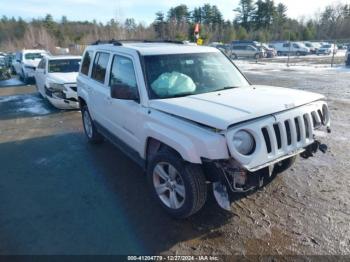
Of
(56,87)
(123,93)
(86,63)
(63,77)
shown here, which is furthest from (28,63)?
(123,93)

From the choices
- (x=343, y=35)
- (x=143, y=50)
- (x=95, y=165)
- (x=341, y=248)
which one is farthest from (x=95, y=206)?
(x=343, y=35)

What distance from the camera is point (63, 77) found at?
9.27 metres

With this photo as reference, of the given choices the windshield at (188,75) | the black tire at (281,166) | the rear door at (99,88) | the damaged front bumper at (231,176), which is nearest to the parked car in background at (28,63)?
the rear door at (99,88)

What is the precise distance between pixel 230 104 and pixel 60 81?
7.06 m

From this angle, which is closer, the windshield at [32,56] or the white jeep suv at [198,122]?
the white jeep suv at [198,122]

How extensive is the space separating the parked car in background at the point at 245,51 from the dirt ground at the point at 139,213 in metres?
31.5

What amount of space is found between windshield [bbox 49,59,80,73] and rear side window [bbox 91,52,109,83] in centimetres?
532

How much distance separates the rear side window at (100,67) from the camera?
16.2 ft

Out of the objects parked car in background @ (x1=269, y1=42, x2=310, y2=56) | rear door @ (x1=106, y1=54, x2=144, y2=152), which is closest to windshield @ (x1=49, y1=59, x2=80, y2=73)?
rear door @ (x1=106, y1=54, x2=144, y2=152)

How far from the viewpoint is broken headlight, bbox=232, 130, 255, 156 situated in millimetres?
2859

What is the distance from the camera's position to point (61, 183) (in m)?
4.51

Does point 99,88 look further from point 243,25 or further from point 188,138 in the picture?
point 243,25

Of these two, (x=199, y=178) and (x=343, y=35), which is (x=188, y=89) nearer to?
(x=199, y=178)

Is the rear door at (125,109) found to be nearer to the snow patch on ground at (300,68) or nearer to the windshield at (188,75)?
the windshield at (188,75)
